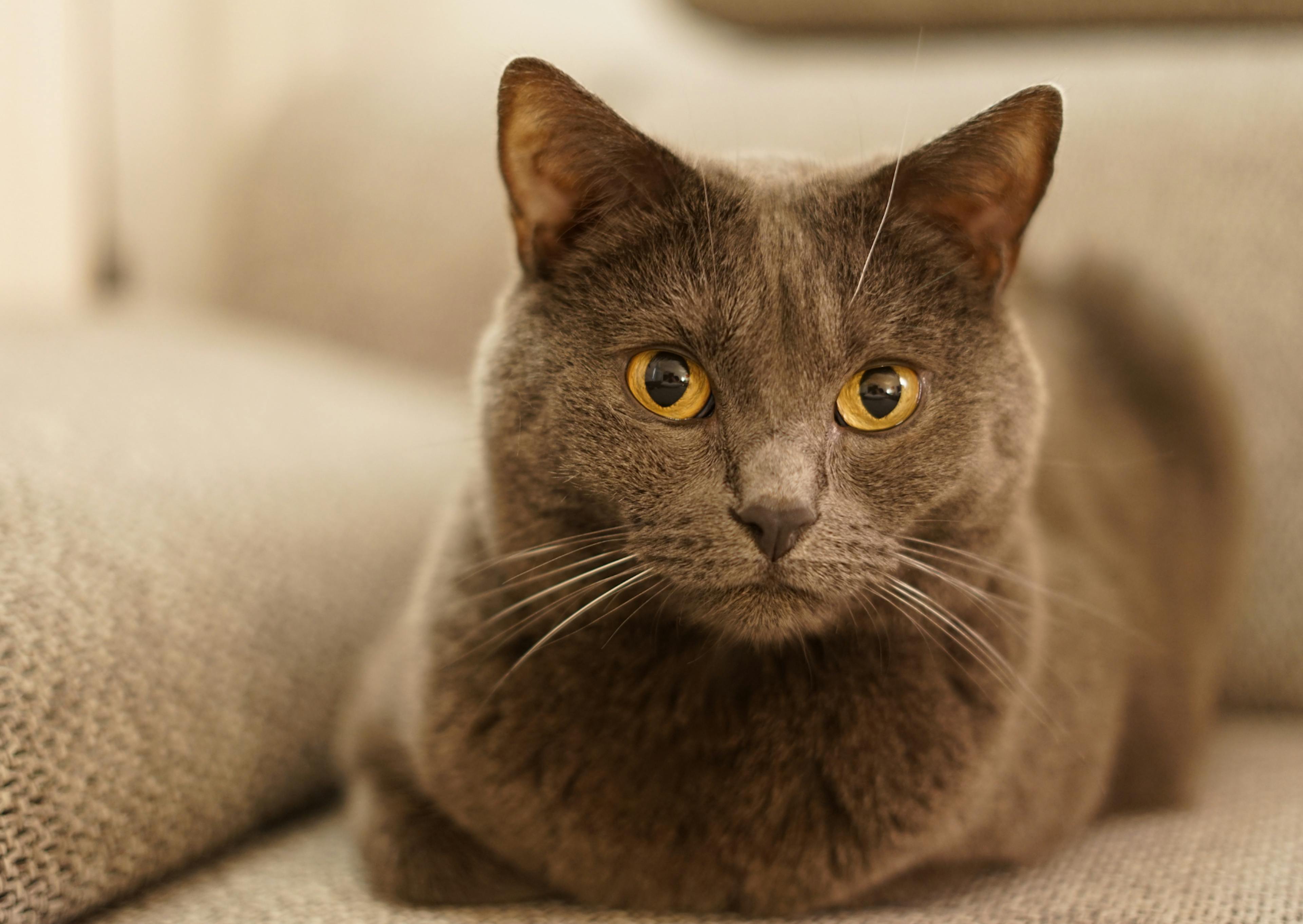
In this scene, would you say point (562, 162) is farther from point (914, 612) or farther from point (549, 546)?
point (914, 612)

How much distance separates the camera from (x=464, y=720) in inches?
35.5

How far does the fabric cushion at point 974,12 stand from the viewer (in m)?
1.61

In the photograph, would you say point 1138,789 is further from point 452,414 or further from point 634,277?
point 452,414

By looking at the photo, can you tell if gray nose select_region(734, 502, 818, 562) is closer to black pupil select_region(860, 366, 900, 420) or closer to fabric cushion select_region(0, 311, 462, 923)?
black pupil select_region(860, 366, 900, 420)

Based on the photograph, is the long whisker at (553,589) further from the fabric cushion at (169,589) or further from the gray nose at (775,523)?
the fabric cushion at (169,589)

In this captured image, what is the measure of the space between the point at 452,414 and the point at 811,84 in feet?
2.52

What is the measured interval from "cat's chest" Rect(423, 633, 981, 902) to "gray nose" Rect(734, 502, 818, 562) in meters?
0.16

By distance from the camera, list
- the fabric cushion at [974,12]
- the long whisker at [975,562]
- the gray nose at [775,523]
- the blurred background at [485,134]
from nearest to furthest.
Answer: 1. the gray nose at [775,523]
2. the long whisker at [975,562]
3. the blurred background at [485,134]
4. the fabric cushion at [974,12]

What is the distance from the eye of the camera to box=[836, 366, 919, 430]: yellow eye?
800mm

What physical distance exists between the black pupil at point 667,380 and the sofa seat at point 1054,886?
0.41 m

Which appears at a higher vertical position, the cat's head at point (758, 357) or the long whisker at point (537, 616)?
the cat's head at point (758, 357)

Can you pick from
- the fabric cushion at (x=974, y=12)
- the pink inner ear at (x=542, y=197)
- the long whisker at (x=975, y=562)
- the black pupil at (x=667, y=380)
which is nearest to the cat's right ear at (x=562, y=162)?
the pink inner ear at (x=542, y=197)

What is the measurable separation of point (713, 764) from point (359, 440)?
75cm

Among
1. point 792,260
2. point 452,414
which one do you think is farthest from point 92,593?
point 452,414
